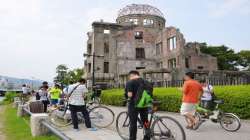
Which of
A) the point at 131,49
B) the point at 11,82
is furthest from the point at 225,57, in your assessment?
the point at 11,82

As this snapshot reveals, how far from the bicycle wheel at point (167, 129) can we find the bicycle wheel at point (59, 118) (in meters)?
5.31

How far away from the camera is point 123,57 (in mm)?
55781

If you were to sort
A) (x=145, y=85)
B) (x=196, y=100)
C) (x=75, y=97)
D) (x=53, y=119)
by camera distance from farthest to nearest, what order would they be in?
(x=53, y=119)
(x=75, y=97)
(x=196, y=100)
(x=145, y=85)

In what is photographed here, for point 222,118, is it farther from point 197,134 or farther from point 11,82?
point 11,82

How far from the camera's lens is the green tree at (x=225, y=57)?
6806 cm

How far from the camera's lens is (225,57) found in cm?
6775

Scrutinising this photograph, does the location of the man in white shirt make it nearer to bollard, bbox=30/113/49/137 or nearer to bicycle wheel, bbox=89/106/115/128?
bicycle wheel, bbox=89/106/115/128

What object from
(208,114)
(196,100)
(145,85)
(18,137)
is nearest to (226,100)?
(208,114)

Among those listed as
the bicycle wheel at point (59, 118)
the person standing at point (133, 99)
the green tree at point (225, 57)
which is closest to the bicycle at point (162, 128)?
the person standing at point (133, 99)

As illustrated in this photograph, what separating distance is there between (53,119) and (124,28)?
44784 millimetres

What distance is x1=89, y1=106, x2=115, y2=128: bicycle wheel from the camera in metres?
12.2

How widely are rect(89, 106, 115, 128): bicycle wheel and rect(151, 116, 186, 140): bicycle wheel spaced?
4.10 metres

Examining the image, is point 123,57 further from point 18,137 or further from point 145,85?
point 145,85

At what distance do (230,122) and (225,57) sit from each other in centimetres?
5896
